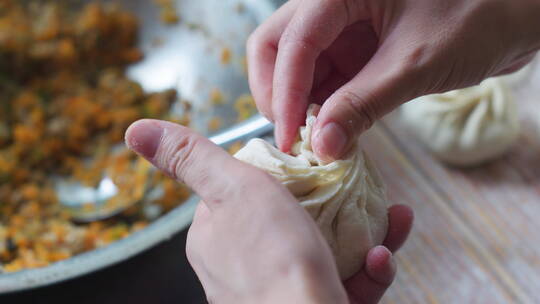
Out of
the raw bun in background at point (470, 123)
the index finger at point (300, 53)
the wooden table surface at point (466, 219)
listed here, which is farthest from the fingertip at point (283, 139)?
the raw bun in background at point (470, 123)

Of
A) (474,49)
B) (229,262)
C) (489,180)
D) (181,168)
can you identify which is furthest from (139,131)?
(489,180)

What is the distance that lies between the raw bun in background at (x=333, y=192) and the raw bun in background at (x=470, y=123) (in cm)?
67

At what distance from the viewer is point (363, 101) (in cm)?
69

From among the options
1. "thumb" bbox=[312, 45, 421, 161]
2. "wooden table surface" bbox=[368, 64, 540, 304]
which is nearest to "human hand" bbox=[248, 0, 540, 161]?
"thumb" bbox=[312, 45, 421, 161]

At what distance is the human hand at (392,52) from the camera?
0.69 metres

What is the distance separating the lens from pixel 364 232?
71cm

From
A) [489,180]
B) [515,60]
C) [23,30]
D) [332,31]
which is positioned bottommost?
[489,180]

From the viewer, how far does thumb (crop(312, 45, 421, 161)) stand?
0.67 metres

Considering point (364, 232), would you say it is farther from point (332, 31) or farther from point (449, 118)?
point (449, 118)

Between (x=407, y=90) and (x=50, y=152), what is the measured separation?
1.03 meters

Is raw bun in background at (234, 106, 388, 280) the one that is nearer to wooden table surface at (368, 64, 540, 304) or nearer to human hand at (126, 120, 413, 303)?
human hand at (126, 120, 413, 303)

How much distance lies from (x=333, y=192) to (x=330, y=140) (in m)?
0.07

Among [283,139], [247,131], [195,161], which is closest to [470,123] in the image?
[247,131]

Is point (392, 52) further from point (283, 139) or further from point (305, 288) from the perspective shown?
point (305, 288)
